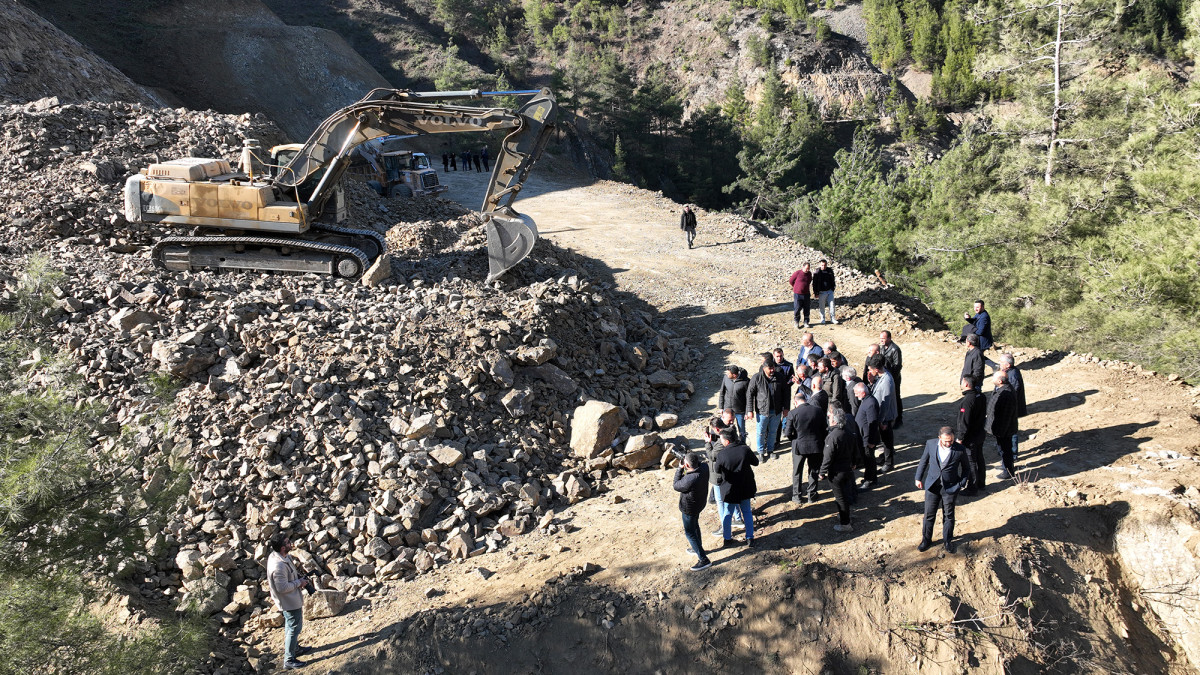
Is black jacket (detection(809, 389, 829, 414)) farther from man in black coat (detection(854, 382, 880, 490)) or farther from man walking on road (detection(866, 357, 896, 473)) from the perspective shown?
man walking on road (detection(866, 357, 896, 473))

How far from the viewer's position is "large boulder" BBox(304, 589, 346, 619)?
773 centimetres

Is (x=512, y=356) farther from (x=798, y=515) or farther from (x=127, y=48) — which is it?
(x=127, y=48)

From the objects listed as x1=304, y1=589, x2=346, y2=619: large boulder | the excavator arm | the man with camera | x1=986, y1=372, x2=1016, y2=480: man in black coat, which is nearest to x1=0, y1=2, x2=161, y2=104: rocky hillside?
the excavator arm

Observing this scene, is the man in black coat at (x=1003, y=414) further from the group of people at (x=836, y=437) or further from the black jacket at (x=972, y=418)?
the black jacket at (x=972, y=418)

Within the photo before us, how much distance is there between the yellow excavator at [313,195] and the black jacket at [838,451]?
23.6 feet

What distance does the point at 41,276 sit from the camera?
424 inches

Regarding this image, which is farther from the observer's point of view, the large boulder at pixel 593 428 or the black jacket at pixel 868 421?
the large boulder at pixel 593 428

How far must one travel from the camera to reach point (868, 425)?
27.8ft

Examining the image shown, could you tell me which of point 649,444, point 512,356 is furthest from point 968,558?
point 512,356

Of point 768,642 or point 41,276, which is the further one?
point 41,276

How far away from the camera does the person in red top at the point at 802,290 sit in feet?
45.5

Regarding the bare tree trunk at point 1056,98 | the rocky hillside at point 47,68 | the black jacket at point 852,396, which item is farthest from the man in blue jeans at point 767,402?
the rocky hillside at point 47,68

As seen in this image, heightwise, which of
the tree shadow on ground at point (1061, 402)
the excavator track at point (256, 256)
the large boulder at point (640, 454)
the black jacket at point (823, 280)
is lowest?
the large boulder at point (640, 454)

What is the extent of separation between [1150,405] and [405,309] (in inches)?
406
